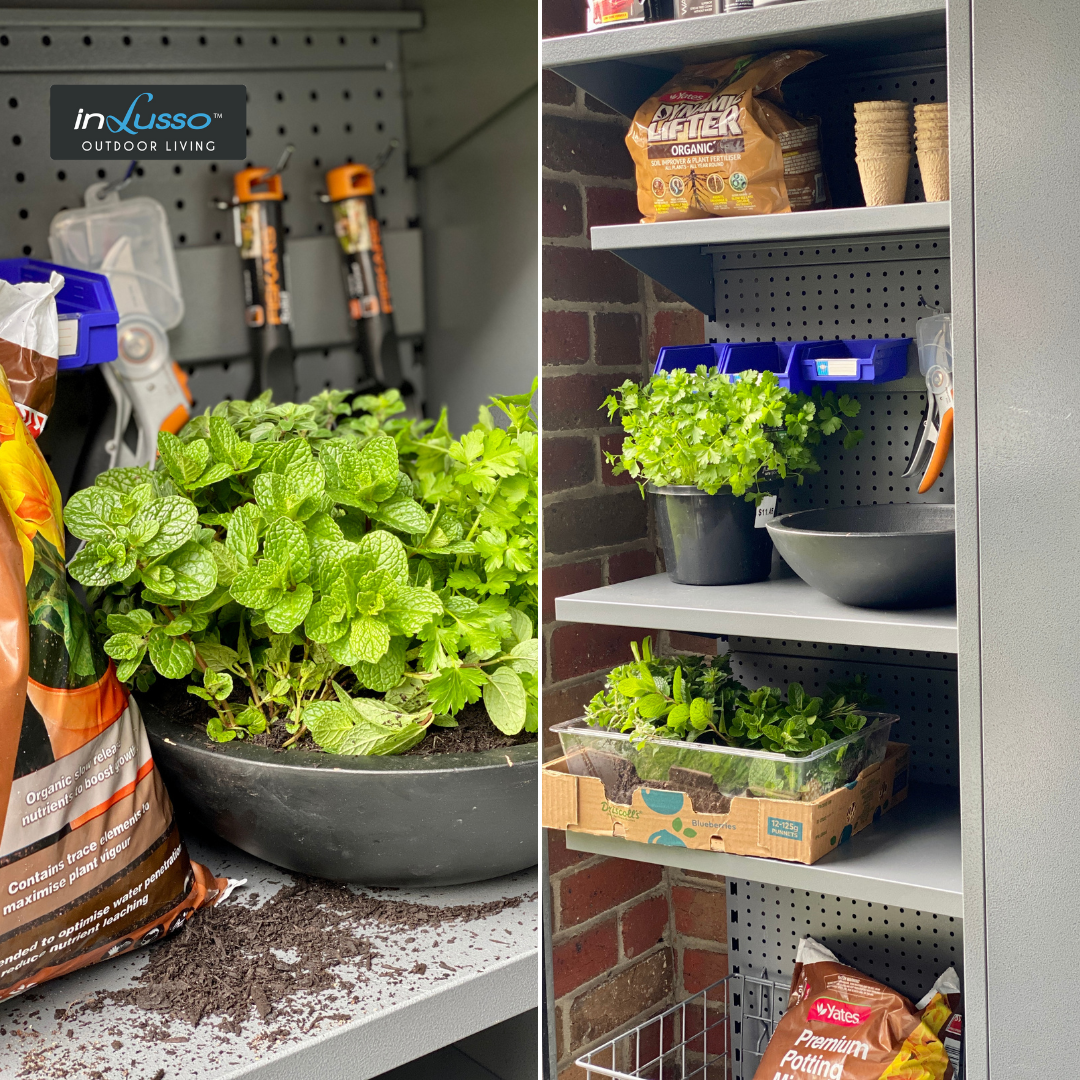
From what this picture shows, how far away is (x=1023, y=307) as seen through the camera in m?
1.03

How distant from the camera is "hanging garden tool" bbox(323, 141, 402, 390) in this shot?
1.84m

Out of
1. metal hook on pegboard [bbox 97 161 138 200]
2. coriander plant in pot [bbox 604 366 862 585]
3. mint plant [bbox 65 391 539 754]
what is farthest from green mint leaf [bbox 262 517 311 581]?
metal hook on pegboard [bbox 97 161 138 200]

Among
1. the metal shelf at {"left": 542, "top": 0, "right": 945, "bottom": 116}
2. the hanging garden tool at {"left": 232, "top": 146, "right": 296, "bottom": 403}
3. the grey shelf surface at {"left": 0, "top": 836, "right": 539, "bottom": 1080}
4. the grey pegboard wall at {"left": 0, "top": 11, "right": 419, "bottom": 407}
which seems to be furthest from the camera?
the hanging garden tool at {"left": 232, "top": 146, "right": 296, "bottom": 403}

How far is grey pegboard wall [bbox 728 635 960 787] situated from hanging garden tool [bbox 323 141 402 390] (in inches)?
31.5

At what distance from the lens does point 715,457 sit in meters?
1.25

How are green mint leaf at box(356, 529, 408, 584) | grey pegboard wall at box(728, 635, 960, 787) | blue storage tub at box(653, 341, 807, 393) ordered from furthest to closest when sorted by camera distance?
1. grey pegboard wall at box(728, 635, 960, 787)
2. blue storage tub at box(653, 341, 807, 393)
3. green mint leaf at box(356, 529, 408, 584)

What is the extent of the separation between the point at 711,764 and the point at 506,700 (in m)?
0.23

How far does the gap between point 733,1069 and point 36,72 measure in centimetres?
167

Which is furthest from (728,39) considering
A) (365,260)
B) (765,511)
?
(365,260)

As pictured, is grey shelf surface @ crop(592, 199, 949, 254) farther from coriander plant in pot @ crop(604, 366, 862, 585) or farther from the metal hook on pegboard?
the metal hook on pegboard

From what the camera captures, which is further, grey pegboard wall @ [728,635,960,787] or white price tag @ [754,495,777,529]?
grey pegboard wall @ [728,635,960,787]

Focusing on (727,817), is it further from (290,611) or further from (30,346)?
(30,346)

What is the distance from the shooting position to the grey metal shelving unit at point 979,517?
3.37ft

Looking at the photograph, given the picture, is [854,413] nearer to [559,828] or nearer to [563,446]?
[563,446]
